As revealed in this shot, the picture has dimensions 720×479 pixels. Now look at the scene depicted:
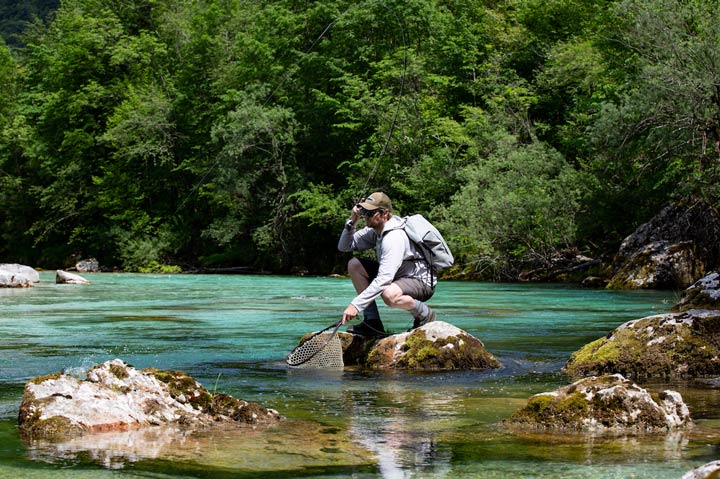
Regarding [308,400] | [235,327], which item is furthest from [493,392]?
[235,327]

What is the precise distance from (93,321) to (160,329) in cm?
Answer: 162

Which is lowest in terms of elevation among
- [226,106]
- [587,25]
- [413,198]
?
[413,198]

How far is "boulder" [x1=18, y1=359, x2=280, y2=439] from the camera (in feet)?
16.9

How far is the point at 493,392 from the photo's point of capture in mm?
6781

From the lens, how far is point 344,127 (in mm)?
40469

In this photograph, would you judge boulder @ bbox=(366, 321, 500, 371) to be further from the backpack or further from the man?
the backpack

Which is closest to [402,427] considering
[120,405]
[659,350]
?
[120,405]

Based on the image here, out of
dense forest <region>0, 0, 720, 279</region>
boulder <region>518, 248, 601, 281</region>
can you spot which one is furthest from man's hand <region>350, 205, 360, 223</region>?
boulder <region>518, 248, 601, 281</region>

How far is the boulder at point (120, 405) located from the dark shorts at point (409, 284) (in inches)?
117

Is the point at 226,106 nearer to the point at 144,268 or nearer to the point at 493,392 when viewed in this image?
the point at 144,268

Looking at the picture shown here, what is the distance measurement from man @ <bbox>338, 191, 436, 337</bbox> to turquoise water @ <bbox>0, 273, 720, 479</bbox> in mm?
695

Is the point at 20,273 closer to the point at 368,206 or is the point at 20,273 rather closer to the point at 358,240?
the point at 358,240

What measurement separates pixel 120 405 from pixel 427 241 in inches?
145

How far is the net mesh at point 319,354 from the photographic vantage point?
8.05m
